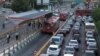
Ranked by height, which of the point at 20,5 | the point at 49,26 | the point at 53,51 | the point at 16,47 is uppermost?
the point at 53,51

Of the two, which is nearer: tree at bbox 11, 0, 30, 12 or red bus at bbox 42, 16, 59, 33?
red bus at bbox 42, 16, 59, 33

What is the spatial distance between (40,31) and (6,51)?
21342 mm

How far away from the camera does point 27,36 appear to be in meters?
45.8

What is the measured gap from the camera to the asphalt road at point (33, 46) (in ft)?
119

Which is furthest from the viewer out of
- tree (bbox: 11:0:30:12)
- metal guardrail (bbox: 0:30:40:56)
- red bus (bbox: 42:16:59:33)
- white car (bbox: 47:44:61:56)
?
tree (bbox: 11:0:30:12)

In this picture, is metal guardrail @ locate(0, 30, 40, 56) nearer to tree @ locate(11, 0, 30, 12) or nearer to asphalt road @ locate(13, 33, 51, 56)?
asphalt road @ locate(13, 33, 51, 56)

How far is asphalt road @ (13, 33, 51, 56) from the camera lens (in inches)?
1427

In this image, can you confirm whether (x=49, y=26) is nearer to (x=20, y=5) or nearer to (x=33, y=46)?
(x=33, y=46)

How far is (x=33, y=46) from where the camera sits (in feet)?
138

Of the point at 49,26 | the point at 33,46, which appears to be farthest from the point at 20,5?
the point at 33,46

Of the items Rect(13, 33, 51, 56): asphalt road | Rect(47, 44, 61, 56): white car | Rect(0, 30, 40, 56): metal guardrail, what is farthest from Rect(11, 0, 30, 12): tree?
Rect(47, 44, 61, 56): white car

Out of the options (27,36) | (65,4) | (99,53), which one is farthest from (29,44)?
(65,4)

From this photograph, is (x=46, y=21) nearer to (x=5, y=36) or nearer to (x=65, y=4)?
(x=5, y=36)

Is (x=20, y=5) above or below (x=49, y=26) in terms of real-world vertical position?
below
